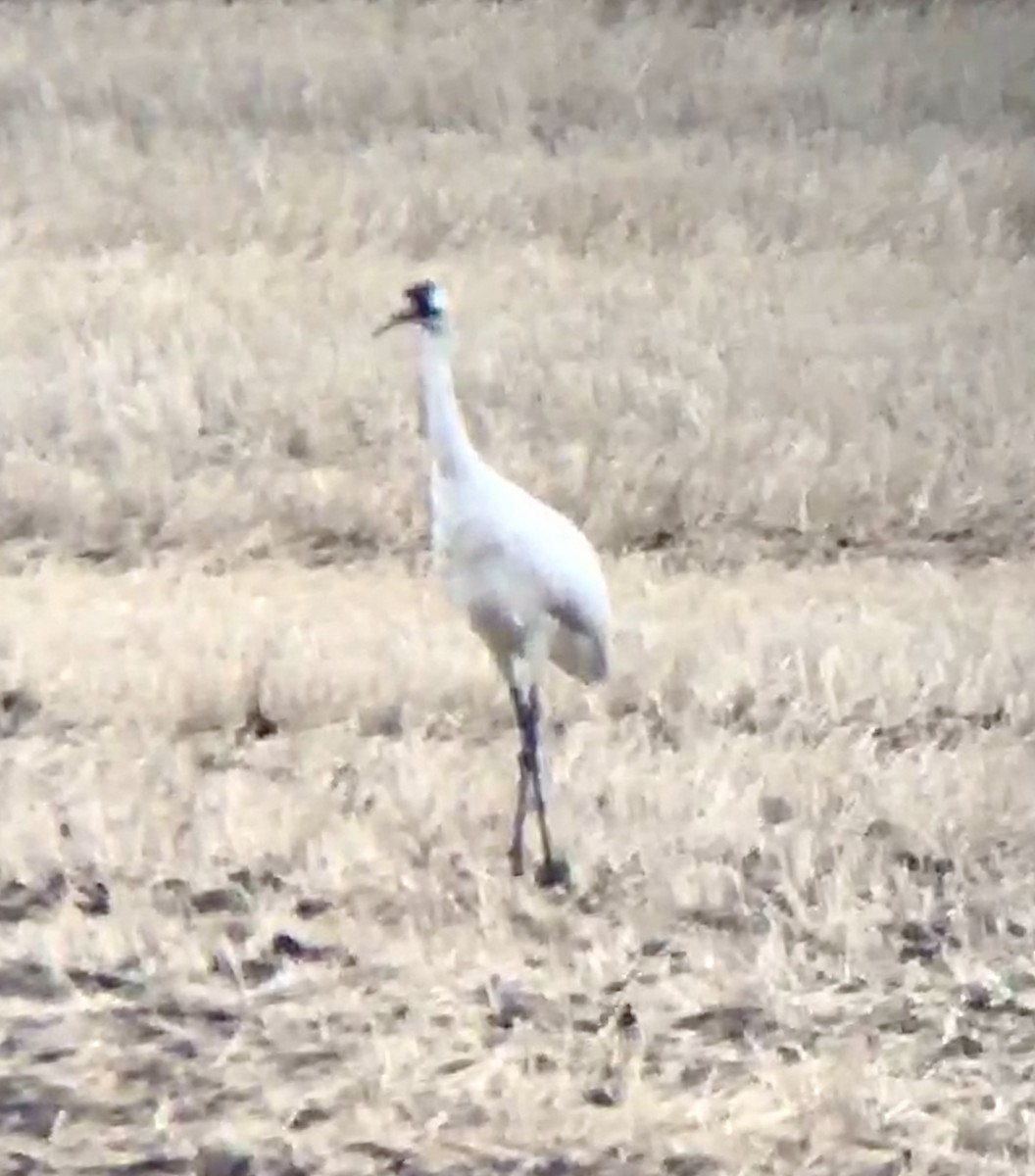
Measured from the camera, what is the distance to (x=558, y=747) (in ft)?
6.15

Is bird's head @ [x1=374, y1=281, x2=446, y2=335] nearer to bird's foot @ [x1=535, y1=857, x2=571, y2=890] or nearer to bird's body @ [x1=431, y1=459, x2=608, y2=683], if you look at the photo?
bird's body @ [x1=431, y1=459, x2=608, y2=683]

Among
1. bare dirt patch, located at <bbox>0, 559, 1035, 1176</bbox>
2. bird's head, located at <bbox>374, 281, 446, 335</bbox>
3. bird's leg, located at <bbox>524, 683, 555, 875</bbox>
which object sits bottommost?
bare dirt patch, located at <bbox>0, 559, 1035, 1176</bbox>

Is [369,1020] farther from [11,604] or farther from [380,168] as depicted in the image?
[380,168]

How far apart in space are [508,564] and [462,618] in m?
0.60

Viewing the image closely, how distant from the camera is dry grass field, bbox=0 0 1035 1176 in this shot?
4.60 feet

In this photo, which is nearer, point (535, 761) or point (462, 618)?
point (535, 761)

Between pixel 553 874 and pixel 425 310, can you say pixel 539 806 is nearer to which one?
pixel 553 874

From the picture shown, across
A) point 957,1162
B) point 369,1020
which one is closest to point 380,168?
point 369,1020

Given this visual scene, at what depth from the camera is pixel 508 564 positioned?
1562 mm

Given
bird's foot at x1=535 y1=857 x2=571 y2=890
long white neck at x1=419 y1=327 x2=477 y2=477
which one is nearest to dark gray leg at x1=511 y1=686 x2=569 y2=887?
bird's foot at x1=535 y1=857 x2=571 y2=890

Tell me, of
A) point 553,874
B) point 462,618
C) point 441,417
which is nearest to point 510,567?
point 441,417

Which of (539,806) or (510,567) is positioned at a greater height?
(510,567)

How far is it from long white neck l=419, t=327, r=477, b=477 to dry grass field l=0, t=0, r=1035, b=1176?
0.30 metres

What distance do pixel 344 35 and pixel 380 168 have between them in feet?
1.37
